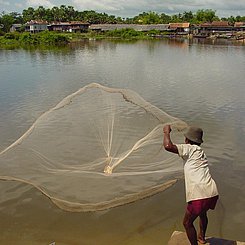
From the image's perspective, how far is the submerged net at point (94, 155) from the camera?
18.0ft

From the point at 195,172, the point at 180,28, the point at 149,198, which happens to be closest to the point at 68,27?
the point at 180,28

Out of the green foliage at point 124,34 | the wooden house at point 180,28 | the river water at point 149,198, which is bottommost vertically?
the river water at point 149,198

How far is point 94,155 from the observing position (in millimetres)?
6840

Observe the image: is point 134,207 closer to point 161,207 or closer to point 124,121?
point 161,207

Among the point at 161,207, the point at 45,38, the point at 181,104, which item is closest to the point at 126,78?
the point at 181,104

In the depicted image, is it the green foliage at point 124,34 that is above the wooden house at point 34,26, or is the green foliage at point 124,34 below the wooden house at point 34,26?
below

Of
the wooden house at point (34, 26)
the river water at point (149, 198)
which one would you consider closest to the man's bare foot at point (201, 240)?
the river water at point (149, 198)

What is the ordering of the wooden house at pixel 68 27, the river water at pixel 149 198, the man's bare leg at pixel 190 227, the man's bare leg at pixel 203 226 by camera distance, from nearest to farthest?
the man's bare leg at pixel 190 227
the man's bare leg at pixel 203 226
the river water at pixel 149 198
the wooden house at pixel 68 27

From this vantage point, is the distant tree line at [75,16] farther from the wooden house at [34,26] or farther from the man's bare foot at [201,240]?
Answer: the man's bare foot at [201,240]

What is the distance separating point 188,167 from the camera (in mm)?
3553

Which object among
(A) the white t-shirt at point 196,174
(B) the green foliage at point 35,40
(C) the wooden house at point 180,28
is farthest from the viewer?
(C) the wooden house at point 180,28

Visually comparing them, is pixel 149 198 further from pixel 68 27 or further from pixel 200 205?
pixel 68 27

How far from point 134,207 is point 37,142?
247 cm

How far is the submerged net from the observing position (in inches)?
216
